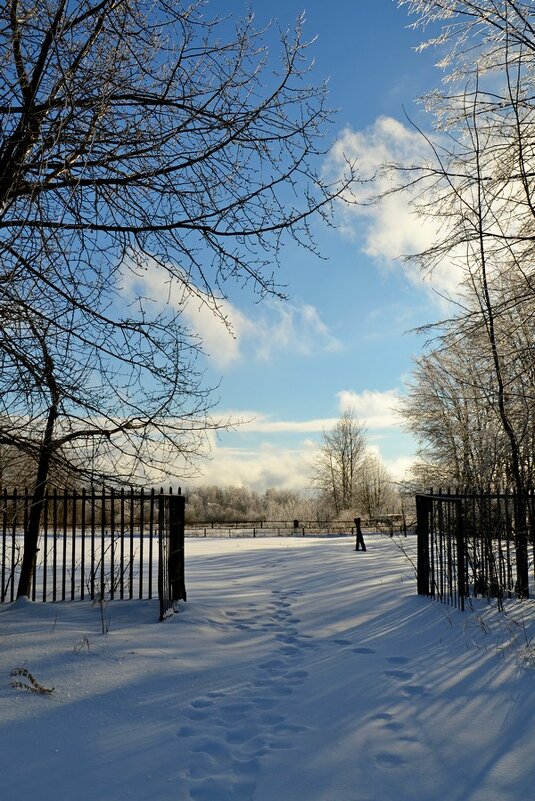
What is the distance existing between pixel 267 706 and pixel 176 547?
411 centimetres

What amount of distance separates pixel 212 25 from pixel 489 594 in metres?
8.02

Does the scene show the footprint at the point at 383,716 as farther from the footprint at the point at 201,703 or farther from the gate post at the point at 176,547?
the gate post at the point at 176,547

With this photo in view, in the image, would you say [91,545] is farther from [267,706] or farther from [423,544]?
[267,706]

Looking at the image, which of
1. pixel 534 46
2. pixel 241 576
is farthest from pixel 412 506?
pixel 534 46

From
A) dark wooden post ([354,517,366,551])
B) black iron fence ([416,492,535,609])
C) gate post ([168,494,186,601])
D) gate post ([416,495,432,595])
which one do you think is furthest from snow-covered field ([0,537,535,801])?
dark wooden post ([354,517,366,551])

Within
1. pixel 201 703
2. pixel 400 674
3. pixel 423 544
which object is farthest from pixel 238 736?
pixel 423 544

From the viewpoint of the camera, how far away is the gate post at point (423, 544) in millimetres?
8852

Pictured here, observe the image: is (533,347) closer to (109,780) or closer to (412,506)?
(109,780)

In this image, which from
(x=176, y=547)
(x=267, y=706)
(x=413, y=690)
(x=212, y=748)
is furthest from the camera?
(x=176, y=547)

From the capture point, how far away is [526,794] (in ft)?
9.51

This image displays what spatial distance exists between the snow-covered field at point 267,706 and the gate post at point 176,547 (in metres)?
0.61

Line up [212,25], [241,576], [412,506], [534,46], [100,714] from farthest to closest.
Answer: [412,506], [241,576], [534,46], [212,25], [100,714]

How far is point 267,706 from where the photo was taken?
4137mm

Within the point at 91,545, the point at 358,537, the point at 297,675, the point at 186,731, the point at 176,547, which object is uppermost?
the point at 176,547
